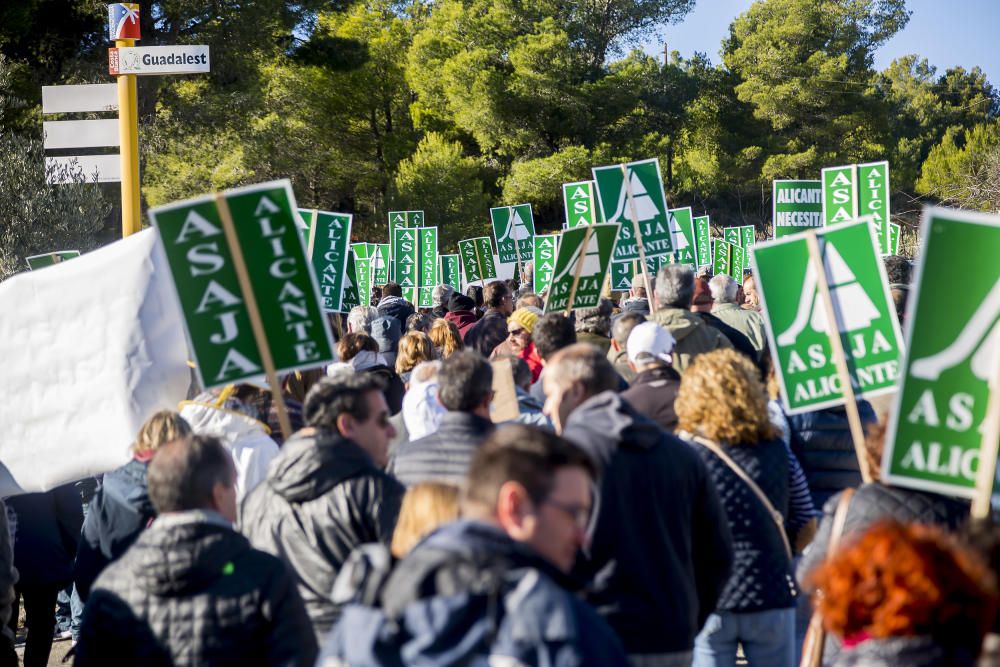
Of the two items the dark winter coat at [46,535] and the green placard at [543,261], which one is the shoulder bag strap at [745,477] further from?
the green placard at [543,261]

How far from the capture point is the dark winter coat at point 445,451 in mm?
4023

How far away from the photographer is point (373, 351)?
759 cm

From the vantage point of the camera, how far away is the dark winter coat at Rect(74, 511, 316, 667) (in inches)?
120

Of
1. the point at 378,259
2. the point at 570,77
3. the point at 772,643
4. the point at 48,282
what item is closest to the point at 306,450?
the point at 772,643

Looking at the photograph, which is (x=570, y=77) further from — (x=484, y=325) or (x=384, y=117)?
(x=484, y=325)

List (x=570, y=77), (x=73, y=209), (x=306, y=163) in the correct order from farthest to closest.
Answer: (x=570, y=77)
(x=306, y=163)
(x=73, y=209)

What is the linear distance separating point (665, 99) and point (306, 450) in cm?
4332

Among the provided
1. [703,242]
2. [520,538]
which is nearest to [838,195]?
[520,538]

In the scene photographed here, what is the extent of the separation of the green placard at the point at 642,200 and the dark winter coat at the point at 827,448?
499 cm

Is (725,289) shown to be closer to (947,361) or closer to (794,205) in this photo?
(794,205)

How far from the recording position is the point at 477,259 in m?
19.5

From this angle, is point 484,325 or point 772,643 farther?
point 484,325

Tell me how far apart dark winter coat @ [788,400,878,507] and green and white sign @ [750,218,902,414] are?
80cm

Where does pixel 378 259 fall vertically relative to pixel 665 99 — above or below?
below
